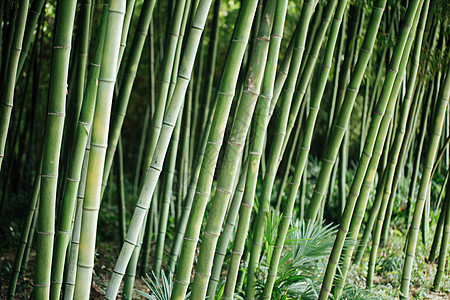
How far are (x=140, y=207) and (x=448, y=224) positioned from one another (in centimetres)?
148

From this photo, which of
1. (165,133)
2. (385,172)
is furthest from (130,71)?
(385,172)

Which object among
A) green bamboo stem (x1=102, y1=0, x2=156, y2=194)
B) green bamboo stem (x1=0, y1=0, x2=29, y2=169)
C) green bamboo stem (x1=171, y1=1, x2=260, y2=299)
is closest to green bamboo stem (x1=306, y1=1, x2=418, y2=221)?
green bamboo stem (x1=171, y1=1, x2=260, y2=299)

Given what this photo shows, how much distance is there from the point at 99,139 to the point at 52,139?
0.16 metres

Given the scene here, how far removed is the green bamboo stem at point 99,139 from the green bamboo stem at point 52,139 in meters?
0.11

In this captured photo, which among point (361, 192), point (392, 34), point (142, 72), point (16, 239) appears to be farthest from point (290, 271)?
point (142, 72)

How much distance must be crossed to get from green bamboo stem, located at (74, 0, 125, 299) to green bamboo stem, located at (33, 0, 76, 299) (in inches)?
4.4

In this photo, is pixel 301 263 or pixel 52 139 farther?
pixel 301 263

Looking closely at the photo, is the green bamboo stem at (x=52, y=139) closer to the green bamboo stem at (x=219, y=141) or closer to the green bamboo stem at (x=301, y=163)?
the green bamboo stem at (x=219, y=141)

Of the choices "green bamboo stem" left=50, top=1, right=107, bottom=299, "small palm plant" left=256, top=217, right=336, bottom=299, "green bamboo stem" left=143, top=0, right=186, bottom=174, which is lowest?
"small palm plant" left=256, top=217, right=336, bottom=299

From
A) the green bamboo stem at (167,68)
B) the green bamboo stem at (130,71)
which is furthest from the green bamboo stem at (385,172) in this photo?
the green bamboo stem at (130,71)

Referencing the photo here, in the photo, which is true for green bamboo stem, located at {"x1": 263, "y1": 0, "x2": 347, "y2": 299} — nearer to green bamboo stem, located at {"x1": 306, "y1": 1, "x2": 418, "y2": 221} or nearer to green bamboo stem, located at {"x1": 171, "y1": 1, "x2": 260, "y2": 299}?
green bamboo stem, located at {"x1": 306, "y1": 1, "x2": 418, "y2": 221}

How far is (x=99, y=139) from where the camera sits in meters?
0.98

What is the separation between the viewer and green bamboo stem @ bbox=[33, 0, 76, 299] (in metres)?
1.03

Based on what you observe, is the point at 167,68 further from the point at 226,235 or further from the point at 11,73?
the point at 226,235
